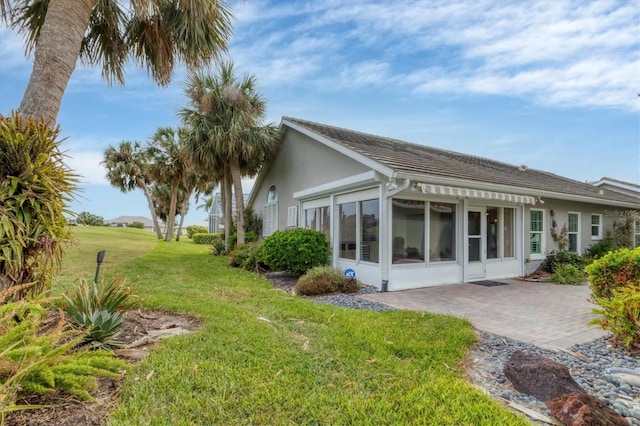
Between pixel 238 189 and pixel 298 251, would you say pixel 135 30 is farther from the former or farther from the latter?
pixel 238 189

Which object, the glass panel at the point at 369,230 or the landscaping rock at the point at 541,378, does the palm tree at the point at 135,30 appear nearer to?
the glass panel at the point at 369,230

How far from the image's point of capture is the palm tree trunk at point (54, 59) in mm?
5457

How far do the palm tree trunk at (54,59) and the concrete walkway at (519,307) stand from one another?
26.5 feet

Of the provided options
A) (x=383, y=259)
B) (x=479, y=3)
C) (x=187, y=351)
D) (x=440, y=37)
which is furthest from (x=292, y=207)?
(x=187, y=351)

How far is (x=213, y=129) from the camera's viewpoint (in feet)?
55.2

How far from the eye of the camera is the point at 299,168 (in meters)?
15.4

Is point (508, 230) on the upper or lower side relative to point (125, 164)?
lower

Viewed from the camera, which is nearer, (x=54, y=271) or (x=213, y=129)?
(x=54, y=271)

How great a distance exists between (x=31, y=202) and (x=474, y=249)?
12197mm

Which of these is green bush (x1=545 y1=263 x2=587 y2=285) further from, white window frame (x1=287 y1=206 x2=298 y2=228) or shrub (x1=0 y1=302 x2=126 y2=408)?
shrub (x1=0 y1=302 x2=126 y2=408)

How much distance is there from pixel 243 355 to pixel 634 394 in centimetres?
478

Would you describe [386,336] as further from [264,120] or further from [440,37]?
[264,120]

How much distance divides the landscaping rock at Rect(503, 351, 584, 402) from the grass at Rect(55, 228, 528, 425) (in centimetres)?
66

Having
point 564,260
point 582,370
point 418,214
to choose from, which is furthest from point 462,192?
point 564,260
